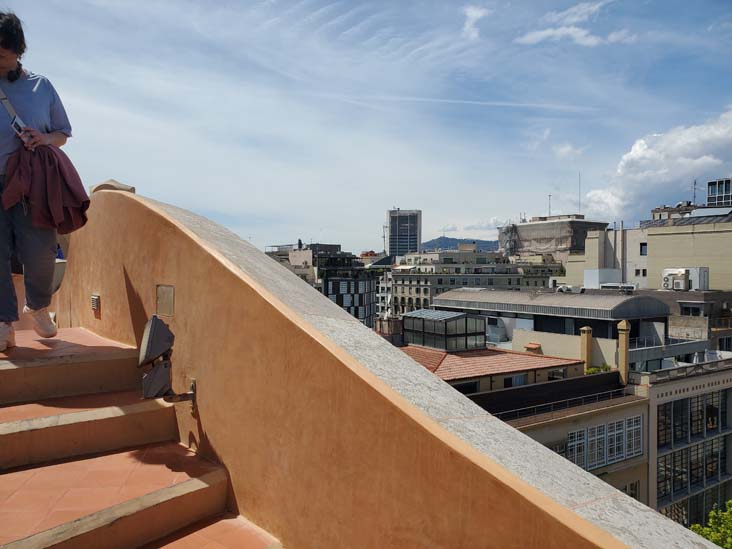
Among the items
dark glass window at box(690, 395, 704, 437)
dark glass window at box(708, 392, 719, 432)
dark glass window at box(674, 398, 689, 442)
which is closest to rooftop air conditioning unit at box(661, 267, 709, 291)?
dark glass window at box(708, 392, 719, 432)

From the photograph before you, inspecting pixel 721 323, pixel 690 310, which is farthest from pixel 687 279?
pixel 721 323

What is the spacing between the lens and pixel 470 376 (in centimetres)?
1819

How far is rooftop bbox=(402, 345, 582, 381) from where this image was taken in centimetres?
1875

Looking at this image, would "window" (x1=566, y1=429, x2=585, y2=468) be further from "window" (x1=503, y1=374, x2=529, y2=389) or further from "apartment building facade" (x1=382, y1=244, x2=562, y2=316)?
"apartment building facade" (x1=382, y1=244, x2=562, y2=316)

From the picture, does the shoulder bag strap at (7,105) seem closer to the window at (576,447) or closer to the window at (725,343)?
the window at (576,447)

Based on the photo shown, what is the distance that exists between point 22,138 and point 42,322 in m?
1.94

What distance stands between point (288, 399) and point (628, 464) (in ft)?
63.0

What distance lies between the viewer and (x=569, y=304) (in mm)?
26688

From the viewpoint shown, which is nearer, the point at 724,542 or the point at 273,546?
the point at 273,546

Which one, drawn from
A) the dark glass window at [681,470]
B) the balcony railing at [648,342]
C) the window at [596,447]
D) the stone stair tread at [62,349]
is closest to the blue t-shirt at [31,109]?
the stone stair tread at [62,349]

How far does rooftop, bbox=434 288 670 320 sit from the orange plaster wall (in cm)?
2429

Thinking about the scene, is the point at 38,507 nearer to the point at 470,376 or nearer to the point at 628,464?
the point at 470,376

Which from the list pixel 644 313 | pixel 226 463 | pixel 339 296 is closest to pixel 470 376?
pixel 644 313

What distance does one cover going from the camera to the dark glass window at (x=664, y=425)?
66.6ft
